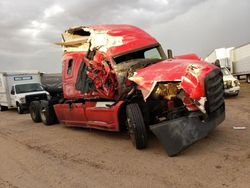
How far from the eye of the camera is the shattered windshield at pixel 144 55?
27.1ft

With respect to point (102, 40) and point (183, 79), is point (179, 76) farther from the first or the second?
point (102, 40)

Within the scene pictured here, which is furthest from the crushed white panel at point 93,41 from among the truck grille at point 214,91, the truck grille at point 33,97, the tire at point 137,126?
the truck grille at point 33,97

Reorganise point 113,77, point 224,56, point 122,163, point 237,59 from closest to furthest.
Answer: point 122,163
point 113,77
point 237,59
point 224,56

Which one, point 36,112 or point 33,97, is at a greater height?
point 33,97

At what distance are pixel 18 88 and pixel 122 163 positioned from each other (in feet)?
52.0

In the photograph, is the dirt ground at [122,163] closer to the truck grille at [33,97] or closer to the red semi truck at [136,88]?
the red semi truck at [136,88]

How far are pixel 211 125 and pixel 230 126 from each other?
95.1 inches

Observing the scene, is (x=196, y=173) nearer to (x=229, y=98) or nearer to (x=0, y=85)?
(x=229, y=98)

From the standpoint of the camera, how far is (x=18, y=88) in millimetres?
20672

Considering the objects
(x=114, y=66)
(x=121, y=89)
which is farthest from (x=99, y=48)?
(x=121, y=89)

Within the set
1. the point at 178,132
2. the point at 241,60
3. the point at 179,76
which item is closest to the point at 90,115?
the point at 178,132

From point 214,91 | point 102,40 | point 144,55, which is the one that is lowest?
point 214,91

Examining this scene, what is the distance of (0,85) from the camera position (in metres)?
22.9

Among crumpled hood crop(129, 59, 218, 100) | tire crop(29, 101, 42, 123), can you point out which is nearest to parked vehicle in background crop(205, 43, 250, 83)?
tire crop(29, 101, 42, 123)
